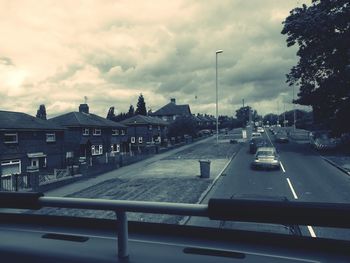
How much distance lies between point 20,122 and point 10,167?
5.02 metres

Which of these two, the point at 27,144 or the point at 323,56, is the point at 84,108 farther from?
the point at 323,56

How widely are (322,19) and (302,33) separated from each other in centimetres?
261

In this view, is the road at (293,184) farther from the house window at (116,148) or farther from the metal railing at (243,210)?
the house window at (116,148)

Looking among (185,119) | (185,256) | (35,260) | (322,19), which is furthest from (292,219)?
(185,119)

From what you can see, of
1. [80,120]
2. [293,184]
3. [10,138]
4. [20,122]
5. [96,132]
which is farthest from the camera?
[96,132]

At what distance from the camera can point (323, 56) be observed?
36.6 metres

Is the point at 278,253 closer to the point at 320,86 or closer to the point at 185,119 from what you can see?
the point at 320,86

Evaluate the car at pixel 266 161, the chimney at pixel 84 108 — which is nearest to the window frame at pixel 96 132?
the chimney at pixel 84 108

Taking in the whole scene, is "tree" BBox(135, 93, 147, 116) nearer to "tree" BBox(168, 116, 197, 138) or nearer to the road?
"tree" BBox(168, 116, 197, 138)

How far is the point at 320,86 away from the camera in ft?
118

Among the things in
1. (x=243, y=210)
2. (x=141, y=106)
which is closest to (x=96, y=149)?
(x=243, y=210)

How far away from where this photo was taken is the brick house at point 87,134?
43438 mm

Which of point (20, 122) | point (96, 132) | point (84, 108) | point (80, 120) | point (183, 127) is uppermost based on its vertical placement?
point (84, 108)

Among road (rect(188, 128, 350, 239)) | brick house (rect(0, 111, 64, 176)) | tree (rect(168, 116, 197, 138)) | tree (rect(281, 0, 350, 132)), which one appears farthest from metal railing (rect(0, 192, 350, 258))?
tree (rect(168, 116, 197, 138))
